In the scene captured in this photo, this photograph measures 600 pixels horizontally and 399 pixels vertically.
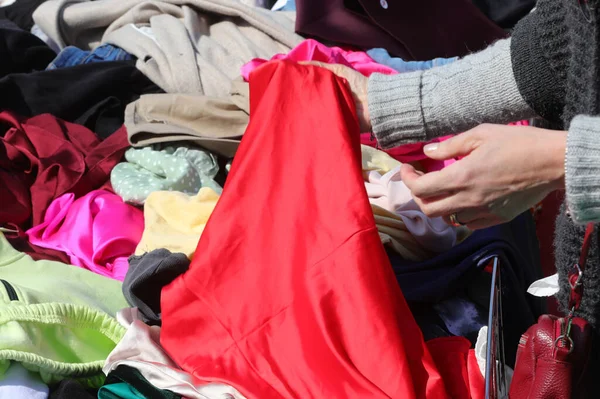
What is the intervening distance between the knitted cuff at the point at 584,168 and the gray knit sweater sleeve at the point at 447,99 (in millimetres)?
233

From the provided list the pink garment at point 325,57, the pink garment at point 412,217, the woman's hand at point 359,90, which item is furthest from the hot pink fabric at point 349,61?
the woman's hand at point 359,90

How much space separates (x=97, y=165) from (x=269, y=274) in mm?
518

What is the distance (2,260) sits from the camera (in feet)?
3.49

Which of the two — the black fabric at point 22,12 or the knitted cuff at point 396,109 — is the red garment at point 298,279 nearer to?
the knitted cuff at point 396,109

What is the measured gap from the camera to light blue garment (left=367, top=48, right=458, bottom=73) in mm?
1395

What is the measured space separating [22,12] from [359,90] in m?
1.13

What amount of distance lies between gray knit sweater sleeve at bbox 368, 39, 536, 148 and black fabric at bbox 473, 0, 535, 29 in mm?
881

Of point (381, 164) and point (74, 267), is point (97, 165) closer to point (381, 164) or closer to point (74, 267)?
point (74, 267)

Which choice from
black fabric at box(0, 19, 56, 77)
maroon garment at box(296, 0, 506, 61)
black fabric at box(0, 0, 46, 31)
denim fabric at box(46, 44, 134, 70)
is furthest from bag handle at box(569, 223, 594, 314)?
black fabric at box(0, 0, 46, 31)

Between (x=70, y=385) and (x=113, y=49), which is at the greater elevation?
(x=113, y=49)

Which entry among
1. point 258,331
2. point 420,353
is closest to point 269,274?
point 258,331

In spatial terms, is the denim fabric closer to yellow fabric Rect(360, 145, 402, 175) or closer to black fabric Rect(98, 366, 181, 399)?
yellow fabric Rect(360, 145, 402, 175)

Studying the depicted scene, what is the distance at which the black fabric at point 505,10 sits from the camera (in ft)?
5.51

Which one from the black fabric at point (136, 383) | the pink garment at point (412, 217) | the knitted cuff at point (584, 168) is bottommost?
the black fabric at point (136, 383)
